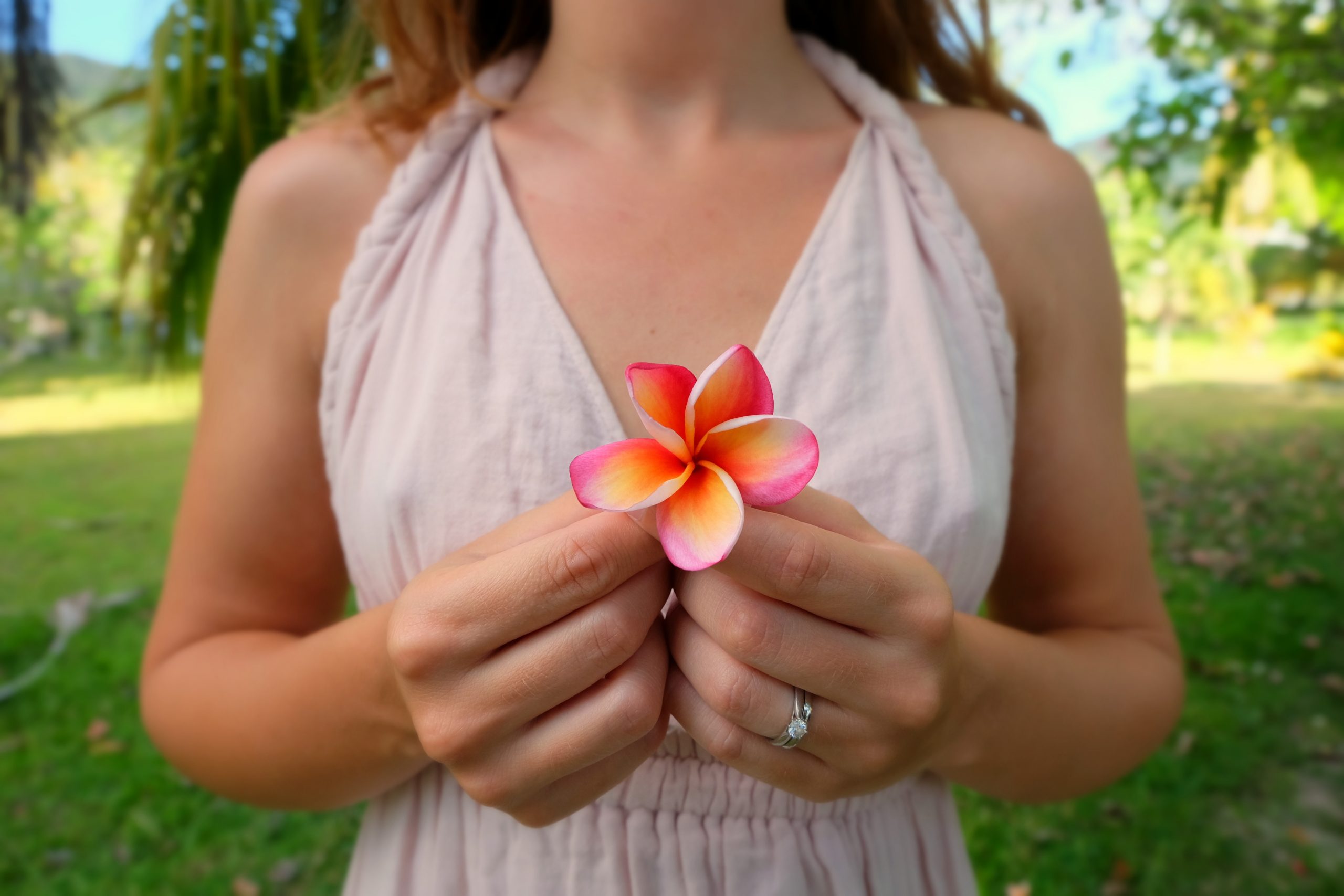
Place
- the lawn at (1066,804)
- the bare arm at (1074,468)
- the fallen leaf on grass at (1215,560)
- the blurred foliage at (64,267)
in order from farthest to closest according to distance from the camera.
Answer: the blurred foliage at (64,267) < the fallen leaf on grass at (1215,560) < the lawn at (1066,804) < the bare arm at (1074,468)

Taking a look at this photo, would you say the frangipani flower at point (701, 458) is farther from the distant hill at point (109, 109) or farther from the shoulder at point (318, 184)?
the distant hill at point (109, 109)

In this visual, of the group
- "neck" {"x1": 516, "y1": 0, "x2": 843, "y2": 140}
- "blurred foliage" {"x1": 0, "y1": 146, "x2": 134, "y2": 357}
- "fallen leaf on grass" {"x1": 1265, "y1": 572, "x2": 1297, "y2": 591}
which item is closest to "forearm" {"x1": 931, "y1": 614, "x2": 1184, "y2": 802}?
"neck" {"x1": 516, "y1": 0, "x2": 843, "y2": 140}

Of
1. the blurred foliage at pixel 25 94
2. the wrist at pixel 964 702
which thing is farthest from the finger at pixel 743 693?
the blurred foliage at pixel 25 94

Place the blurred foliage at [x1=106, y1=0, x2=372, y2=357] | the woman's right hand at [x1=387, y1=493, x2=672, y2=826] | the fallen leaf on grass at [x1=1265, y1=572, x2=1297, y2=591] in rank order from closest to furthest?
Result: the woman's right hand at [x1=387, y1=493, x2=672, y2=826], the blurred foliage at [x1=106, y1=0, x2=372, y2=357], the fallen leaf on grass at [x1=1265, y1=572, x2=1297, y2=591]

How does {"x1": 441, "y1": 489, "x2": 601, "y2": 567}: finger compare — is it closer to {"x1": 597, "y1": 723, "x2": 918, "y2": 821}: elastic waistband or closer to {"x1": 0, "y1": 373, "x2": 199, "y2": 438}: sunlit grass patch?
{"x1": 597, "y1": 723, "x2": 918, "y2": 821}: elastic waistband

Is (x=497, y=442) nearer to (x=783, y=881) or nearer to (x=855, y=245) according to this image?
(x=855, y=245)

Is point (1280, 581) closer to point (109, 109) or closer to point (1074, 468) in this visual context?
point (1074, 468)
